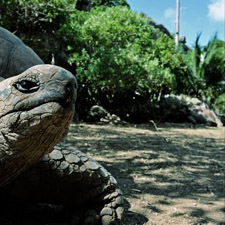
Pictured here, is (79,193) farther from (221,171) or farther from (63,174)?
(221,171)

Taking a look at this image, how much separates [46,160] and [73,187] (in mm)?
190

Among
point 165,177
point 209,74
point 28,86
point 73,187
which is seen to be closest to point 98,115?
point 165,177

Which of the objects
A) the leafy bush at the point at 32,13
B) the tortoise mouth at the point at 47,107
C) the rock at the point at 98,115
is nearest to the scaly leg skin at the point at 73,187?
the tortoise mouth at the point at 47,107

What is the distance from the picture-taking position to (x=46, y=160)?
4.42 feet

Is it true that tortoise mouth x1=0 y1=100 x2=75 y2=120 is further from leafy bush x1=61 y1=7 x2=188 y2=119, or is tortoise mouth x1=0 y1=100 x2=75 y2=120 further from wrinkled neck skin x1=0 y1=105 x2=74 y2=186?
leafy bush x1=61 y1=7 x2=188 y2=119

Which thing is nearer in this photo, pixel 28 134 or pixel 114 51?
pixel 28 134

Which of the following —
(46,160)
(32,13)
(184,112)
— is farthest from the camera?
(184,112)

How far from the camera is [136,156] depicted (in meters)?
3.11

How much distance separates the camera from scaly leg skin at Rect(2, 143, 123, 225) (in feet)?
4.46

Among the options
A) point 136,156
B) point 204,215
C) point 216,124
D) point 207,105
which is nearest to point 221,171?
point 136,156

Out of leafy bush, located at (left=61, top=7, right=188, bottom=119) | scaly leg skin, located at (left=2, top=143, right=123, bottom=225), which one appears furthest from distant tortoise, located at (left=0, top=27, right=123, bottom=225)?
leafy bush, located at (left=61, top=7, right=188, bottom=119)

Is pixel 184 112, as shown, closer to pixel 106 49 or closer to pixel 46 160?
pixel 106 49

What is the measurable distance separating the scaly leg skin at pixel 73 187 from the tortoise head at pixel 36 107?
41 cm

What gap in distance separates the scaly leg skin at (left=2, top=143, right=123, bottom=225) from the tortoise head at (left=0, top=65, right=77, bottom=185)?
406 mm
